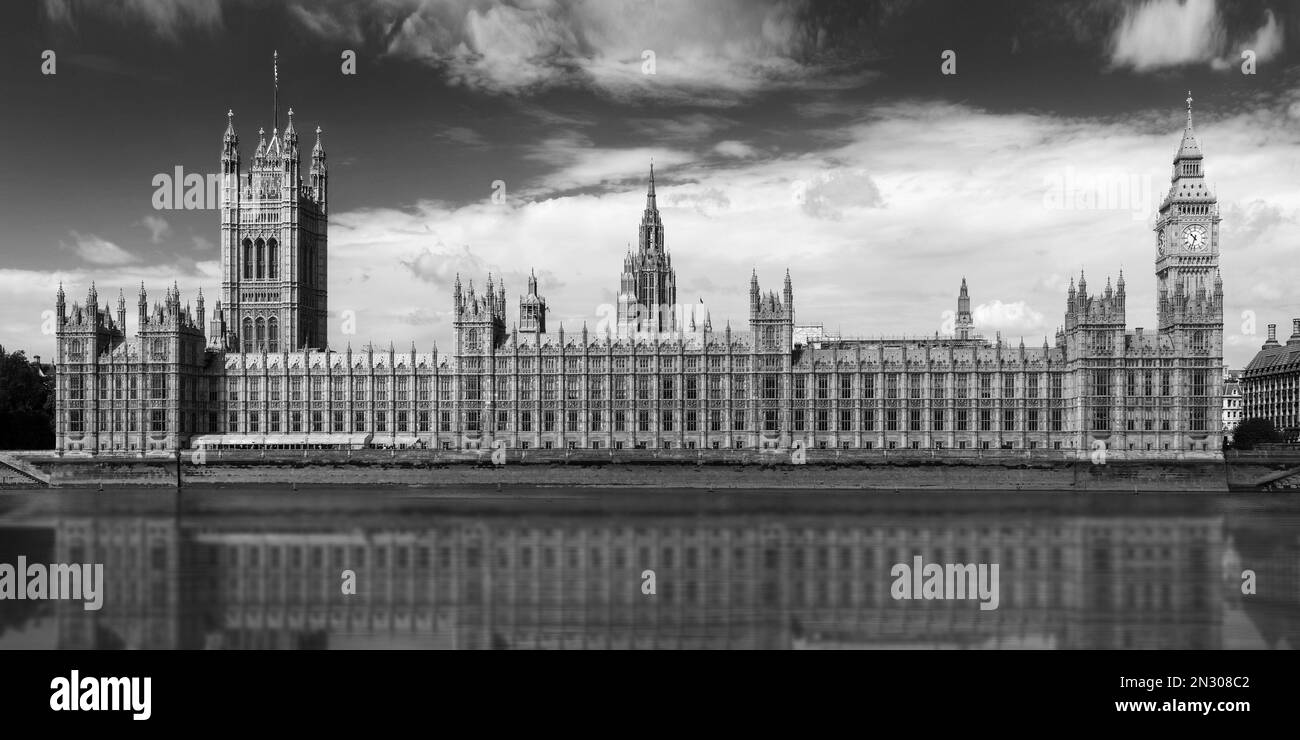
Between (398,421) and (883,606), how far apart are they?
7369 cm

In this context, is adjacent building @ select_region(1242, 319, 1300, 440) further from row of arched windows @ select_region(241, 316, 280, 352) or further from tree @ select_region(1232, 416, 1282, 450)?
row of arched windows @ select_region(241, 316, 280, 352)

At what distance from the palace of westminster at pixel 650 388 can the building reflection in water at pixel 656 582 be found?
1328 inches

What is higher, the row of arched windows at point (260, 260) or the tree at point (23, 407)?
the row of arched windows at point (260, 260)

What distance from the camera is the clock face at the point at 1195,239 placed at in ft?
392

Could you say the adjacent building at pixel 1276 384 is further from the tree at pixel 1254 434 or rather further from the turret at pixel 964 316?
the turret at pixel 964 316

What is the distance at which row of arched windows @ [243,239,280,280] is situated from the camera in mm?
122812

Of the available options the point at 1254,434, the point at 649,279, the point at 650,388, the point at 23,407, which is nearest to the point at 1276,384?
the point at 1254,434

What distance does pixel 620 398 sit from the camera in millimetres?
101125

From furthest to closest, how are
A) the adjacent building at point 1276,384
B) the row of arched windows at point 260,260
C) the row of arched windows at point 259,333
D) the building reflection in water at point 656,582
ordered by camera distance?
the adjacent building at point 1276,384
the row of arched windows at point 260,260
the row of arched windows at point 259,333
the building reflection in water at point 656,582

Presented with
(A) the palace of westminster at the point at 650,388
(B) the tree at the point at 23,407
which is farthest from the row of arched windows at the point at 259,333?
(B) the tree at the point at 23,407

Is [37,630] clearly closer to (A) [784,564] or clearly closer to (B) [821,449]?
(A) [784,564]

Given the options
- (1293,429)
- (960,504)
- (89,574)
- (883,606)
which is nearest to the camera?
(883,606)

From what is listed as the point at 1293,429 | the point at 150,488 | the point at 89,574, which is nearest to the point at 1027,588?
the point at 89,574
